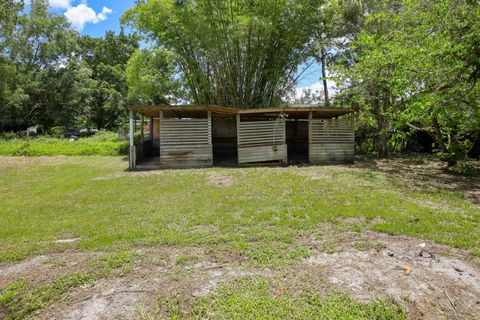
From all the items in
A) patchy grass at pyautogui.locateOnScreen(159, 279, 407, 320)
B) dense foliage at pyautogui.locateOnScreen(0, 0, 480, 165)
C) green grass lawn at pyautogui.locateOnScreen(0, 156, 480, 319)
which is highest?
dense foliage at pyautogui.locateOnScreen(0, 0, 480, 165)

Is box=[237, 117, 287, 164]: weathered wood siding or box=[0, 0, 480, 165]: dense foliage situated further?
box=[237, 117, 287, 164]: weathered wood siding

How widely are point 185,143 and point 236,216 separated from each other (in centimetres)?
543

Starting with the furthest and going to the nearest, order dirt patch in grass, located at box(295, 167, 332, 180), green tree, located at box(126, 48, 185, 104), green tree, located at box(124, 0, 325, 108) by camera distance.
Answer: green tree, located at box(126, 48, 185, 104)
green tree, located at box(124, 0, 325, 108)
dirt patch in grass, located at box(295, 167, 332, 180)

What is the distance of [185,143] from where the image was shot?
8.99 meters

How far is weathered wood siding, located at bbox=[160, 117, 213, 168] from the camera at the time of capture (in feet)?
29.1

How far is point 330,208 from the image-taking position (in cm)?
436

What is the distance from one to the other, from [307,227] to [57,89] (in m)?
24.0

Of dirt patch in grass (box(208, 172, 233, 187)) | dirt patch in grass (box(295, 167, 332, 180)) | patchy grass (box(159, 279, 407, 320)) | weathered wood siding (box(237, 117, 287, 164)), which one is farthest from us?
weathered wood siding (box(237, 117, 287, 164))

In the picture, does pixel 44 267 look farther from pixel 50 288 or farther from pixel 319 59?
pixel 319 59

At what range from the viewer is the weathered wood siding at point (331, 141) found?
9.46 m

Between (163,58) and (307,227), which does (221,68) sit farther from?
(307,227)

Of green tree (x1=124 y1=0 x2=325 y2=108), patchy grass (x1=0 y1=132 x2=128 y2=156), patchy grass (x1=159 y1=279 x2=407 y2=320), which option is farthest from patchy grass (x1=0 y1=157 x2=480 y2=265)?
patchy grass (x1=0 y1=132 x2=128 y2=156)

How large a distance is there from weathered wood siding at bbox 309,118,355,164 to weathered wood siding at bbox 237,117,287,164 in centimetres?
115

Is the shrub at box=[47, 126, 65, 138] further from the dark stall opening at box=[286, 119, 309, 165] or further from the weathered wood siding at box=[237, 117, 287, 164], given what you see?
the dark stall opening at box=[286, 119, 309, 165]
